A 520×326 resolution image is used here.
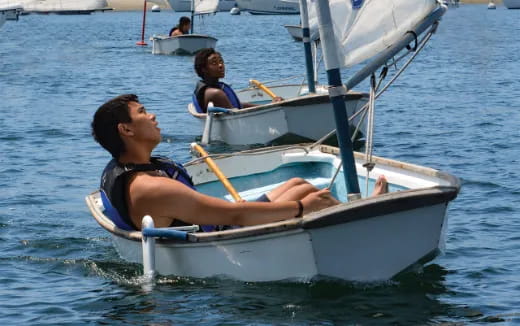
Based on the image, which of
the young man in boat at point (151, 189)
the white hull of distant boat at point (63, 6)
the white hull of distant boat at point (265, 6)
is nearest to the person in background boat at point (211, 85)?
the young man in boat at point (151, 189)

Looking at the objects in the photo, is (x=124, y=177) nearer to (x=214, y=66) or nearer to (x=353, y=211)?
(x=353, y=211)

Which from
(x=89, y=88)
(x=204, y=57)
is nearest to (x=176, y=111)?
(x=89, y=88)

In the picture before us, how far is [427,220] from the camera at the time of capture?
8.04m

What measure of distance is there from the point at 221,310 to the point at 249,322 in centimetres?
37

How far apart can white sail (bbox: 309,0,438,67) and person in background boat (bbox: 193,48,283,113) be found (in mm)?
6926

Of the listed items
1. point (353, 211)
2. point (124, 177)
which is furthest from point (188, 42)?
point (353, 211)

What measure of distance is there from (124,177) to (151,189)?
26 centimetres

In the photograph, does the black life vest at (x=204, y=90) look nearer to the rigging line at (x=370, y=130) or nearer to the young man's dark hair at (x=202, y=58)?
the young man's dark hair at (x=202, y=58)

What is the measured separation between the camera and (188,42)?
39.5 meters

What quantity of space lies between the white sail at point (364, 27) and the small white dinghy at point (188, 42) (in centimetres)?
2999

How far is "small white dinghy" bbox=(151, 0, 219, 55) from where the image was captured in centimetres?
3903

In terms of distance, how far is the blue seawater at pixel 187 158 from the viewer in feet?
26.6

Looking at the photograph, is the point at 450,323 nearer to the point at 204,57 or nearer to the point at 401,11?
the point at 401,11

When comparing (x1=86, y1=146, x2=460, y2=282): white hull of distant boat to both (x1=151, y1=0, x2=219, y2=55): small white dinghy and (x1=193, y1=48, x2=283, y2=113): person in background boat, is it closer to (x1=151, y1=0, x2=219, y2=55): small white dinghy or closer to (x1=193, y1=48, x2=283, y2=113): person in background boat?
(x1=193, y1=48, x2=283, y2=113): person in background boat
